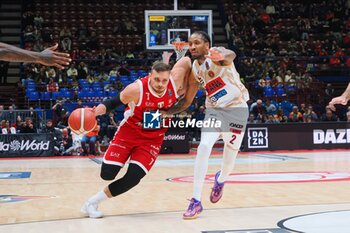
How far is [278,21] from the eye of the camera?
99.5 ft

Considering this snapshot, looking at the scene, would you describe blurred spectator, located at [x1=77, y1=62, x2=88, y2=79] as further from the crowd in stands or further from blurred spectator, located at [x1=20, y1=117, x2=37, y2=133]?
blurred spectator, located at [x1=20, y1=117, x2=37, y2=133]

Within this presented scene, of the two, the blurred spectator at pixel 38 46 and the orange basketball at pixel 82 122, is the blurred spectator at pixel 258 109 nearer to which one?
the blurred spectator at pixel 38 46

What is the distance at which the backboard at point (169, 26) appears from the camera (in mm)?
19984

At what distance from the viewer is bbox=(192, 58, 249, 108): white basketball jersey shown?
23.4 ft

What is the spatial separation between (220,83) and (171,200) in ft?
7.06

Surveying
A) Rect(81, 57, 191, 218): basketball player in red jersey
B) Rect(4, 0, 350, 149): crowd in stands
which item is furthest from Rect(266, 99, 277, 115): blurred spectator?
Rect(81, 57, 191, 218): basketball player in red jersey

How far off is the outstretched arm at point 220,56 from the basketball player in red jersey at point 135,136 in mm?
518

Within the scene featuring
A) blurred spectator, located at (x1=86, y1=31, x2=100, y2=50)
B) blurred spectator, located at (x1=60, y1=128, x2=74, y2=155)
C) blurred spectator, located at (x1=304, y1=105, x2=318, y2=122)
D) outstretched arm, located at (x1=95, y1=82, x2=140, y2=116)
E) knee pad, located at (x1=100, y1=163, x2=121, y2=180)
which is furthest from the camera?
blurred spectator, located at (x1=86, y1=31, x2=100, y2=50)

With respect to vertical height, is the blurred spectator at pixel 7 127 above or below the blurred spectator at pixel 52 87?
below

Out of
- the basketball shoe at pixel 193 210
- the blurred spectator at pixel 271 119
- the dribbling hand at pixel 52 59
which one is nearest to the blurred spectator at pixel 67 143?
the blurred spectator at pixel 271 119

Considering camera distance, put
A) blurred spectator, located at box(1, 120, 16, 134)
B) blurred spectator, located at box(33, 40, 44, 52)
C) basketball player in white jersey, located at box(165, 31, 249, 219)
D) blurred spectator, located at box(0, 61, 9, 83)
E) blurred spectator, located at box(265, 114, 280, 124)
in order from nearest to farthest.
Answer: basketball player in white jersey, located at box(165, 31, 249, 219)
blurred spectator, located at box(1, 120, 16, 134)
blurred spectator, located at box(265, 114, 280, 124)
blurred spectator, located at box(33, 40, 44, 52)
blurred spectator, located at box(0, 61, 9, 83)

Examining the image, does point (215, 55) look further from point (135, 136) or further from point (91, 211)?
point (91, 211)

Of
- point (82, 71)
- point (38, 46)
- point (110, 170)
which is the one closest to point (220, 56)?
point (110, 170)

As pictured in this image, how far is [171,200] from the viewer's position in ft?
27.8
